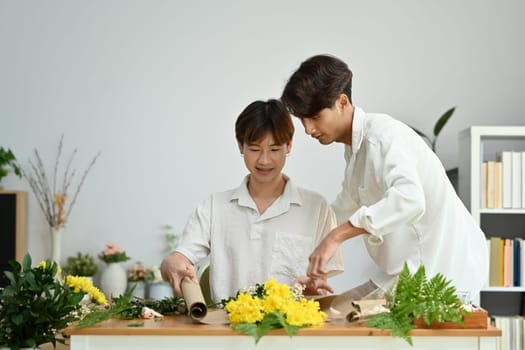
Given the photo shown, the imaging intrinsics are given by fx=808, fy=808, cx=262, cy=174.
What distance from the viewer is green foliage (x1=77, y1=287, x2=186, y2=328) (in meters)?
1.97

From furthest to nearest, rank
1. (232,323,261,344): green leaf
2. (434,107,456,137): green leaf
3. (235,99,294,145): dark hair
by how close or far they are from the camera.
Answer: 1. (434,107,456,137): green leaf
2. (235,99,294,145): dark hair
3. (232,323,261,344): green leaf

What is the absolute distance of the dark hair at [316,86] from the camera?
7.20 ft

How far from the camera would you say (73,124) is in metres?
5.19

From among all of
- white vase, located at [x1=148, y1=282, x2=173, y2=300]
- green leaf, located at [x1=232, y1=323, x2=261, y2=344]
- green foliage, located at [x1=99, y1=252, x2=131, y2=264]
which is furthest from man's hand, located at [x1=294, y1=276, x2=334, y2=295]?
green foliage, located at [x1=99, y1=252, x2=131, y2=264]

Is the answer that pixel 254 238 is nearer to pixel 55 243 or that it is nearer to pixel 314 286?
pixel 314 286

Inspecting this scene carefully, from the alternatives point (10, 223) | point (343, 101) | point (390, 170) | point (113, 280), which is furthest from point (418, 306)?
point (10, 223)

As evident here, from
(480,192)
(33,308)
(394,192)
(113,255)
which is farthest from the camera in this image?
(113,255)

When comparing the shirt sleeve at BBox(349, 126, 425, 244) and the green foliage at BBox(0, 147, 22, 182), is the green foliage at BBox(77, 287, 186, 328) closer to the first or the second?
the shirt sleeve at BBox(349, 126, 425, 244)

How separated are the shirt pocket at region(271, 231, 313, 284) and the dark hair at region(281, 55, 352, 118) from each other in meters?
0.54

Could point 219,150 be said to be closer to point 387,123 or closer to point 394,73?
point 394,73

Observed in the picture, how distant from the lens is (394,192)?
2020 millimetres

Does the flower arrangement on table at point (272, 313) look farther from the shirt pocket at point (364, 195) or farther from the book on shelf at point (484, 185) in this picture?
the book on shelf at point (484, 185)

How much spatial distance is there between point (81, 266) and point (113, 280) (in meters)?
0.25

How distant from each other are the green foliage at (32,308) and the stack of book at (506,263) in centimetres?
307
